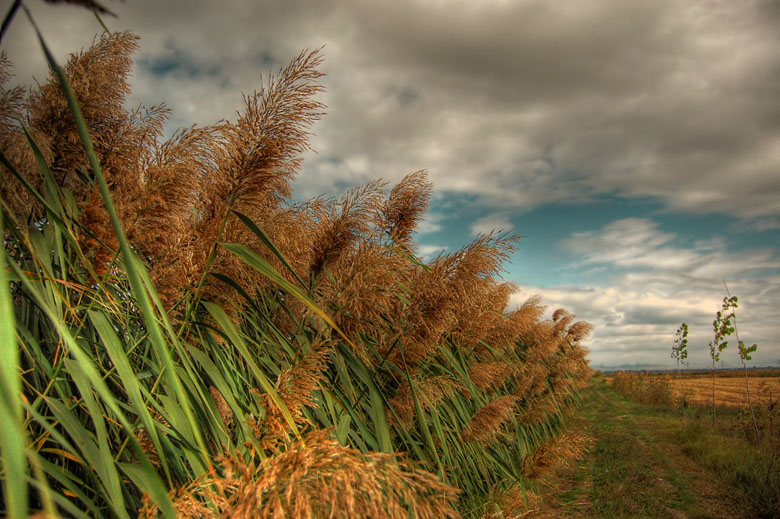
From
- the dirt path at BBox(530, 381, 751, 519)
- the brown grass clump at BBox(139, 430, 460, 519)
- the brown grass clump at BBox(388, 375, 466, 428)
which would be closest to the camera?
the brown grass clump at BBox(139, 430, 460, 519)

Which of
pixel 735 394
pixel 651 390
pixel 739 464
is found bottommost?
pixel 735 394

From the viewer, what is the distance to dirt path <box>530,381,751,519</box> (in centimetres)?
551

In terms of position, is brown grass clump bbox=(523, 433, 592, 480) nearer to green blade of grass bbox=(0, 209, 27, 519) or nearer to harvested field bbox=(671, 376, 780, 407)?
green blade of grass bbox=(0, 209, 27, 519)

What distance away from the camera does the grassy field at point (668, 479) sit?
5531mm

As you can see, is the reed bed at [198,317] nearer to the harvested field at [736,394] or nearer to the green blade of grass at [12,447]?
the green blade of grass at [12,447]

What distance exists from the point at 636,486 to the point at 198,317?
728 cm

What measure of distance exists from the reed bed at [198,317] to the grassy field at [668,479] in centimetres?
345

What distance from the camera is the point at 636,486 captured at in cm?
650

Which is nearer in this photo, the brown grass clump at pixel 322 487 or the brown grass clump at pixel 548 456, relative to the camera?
the brown grass clump at pixel 322 487

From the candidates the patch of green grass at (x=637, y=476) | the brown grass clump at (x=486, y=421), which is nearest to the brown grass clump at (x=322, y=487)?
the brown grass clump at (x=486, y=421)

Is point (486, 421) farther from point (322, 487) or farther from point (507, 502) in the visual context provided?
point (322, 487)

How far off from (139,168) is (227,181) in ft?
1.52

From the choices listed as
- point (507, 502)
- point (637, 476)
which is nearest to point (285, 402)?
point (507, 502)

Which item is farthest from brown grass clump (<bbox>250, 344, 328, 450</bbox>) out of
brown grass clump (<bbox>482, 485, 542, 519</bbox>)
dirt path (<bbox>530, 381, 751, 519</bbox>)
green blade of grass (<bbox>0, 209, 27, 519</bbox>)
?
dirt path (<bbox>530, 381, 751, 519</bbox>)
